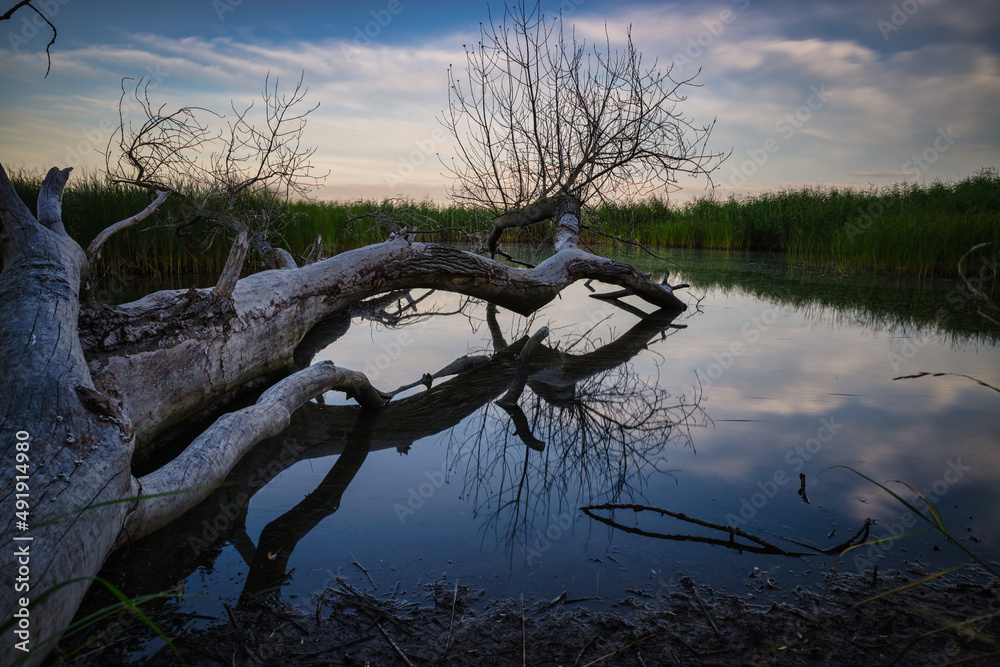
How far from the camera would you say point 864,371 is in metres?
5.01

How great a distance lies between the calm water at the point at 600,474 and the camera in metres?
2.16

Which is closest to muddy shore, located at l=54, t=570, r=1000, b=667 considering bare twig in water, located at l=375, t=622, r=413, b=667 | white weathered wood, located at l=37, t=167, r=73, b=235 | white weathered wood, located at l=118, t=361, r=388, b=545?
bare twig in water, located at l=375, t=622, r=413, b=667

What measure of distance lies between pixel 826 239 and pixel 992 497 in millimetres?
13703

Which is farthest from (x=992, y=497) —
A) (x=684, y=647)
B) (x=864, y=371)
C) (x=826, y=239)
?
(x=826, y=239)

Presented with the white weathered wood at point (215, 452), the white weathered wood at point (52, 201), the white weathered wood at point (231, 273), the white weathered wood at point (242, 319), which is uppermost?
the white weathered wood at point (52, 201)

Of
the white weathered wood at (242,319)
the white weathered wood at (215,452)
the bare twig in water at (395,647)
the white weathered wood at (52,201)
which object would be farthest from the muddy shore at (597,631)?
the white weathered wood at (52,201)

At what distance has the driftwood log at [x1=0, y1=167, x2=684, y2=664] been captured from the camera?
1.75 metres

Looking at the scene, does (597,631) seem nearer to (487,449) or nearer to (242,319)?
(487,449)

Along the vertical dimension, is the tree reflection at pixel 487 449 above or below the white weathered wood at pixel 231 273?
below

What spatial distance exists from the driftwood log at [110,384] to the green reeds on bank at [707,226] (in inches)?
84.6

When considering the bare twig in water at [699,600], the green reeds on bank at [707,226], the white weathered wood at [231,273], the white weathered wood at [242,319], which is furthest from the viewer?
the green reeds on bank at [707,226]

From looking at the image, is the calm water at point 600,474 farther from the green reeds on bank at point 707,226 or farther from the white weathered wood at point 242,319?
the green reeds on bank at point 707,226

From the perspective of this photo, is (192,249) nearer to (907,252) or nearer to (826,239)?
(907,252)

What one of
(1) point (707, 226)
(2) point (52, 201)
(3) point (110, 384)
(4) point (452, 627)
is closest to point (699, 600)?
(4) point (452, 627)
